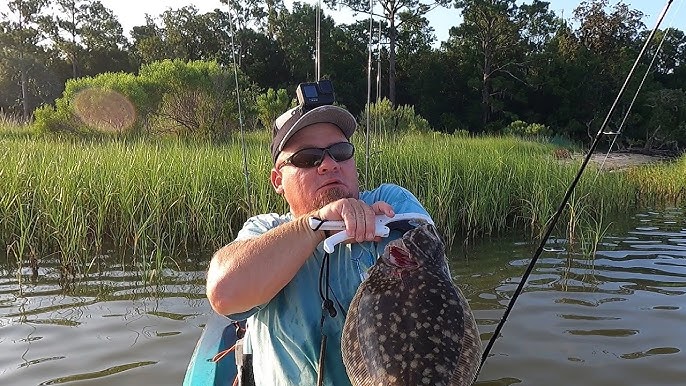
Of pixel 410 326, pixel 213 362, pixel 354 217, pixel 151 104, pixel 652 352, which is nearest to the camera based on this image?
pixel 410 326

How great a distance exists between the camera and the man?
6.09ft

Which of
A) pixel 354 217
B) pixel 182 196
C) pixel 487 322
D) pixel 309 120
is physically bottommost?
pixel 487 322

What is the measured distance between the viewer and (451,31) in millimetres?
38062

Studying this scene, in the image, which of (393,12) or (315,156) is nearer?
(315,156)

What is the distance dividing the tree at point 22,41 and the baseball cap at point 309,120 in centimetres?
4113

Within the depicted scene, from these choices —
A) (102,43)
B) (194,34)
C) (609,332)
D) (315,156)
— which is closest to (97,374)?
(315,156)

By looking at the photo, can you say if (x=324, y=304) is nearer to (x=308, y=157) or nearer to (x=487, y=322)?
(x=308, y=157)

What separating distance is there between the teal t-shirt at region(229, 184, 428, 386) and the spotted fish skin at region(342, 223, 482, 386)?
0.35m

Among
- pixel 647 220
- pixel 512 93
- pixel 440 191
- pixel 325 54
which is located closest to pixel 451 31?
pixel 512 93

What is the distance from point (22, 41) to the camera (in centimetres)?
4047

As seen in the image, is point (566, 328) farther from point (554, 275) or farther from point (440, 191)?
point (440, 191)

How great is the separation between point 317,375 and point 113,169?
18.3ft

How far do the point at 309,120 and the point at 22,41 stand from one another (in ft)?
149

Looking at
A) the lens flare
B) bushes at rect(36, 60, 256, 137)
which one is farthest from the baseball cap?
the lens flare
